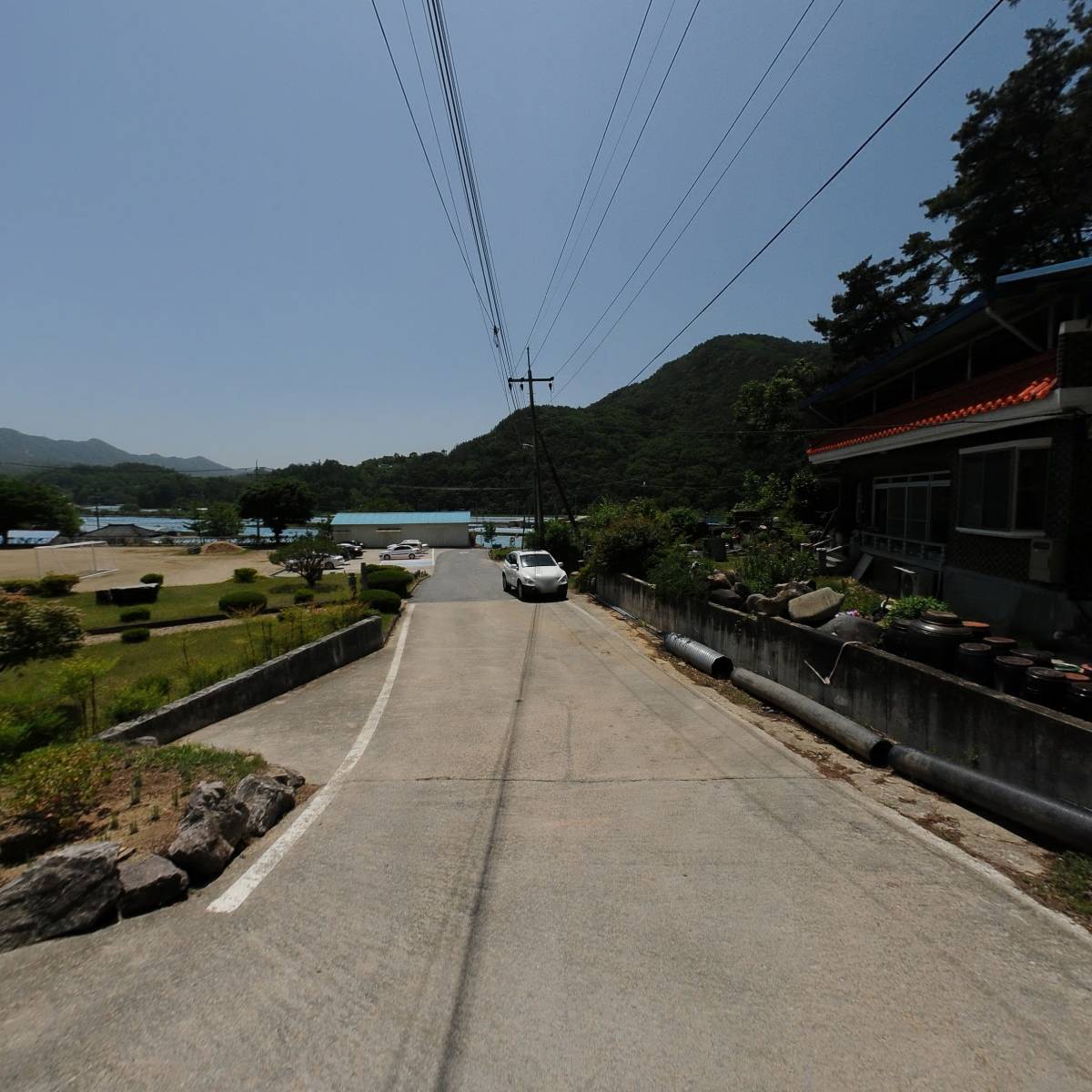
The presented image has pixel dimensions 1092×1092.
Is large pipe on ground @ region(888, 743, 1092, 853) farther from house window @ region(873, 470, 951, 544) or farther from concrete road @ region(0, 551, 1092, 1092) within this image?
house window @ region(873, 470, 951, 544)

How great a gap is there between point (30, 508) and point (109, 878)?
9493 centimetres

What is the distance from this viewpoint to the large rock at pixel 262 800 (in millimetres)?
5090

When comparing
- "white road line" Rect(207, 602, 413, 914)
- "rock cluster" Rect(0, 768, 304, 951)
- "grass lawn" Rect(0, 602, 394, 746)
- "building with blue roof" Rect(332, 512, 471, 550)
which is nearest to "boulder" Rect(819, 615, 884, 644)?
"white road line" Rect(207, 602, 413, 914)

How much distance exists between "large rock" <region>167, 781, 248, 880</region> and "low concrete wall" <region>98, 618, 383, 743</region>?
310cm

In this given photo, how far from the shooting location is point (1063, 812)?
4801mm

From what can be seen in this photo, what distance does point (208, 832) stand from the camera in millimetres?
4406

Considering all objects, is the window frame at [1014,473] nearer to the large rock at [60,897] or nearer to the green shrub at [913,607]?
the green shrub at [913,607]

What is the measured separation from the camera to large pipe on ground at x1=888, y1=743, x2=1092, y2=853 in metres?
4.71

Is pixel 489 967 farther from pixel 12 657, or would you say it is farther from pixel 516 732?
pixel 12 657

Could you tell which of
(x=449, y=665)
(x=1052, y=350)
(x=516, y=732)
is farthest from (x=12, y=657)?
(x=1052, y=350)

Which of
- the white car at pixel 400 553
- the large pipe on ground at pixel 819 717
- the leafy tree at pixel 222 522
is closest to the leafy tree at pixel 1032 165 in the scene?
the large pipe on ground at pixel 819 717

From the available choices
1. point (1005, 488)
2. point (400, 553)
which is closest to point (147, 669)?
point (1005, 488)

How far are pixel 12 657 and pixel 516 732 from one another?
26.9 feet

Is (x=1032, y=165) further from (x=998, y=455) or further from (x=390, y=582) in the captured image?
(x=390, y=582)
